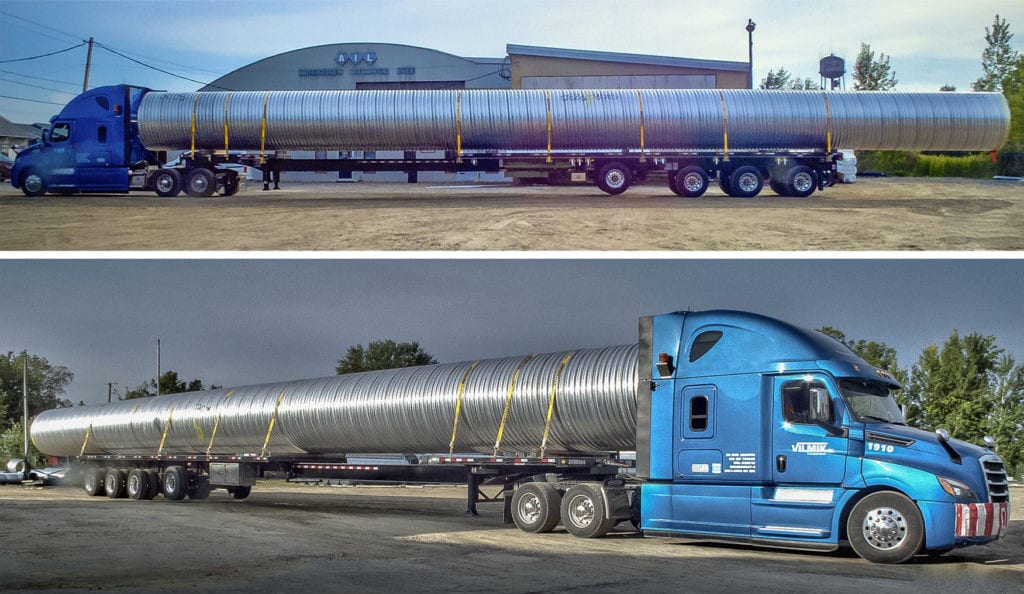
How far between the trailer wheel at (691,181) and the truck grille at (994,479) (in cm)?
1686

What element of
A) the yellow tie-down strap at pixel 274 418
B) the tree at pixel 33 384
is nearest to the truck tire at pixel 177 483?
the yellow tie-down strap at pixel 274 418

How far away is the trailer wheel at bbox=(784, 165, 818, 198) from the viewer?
3033 cm

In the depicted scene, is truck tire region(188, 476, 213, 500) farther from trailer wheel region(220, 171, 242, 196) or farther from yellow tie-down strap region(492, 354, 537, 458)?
yellow tie-down strap region(492, 354, 537, 458)

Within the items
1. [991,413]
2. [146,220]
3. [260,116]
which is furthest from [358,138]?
[991,413]

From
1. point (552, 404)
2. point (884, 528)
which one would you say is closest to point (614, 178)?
point (552, 404)

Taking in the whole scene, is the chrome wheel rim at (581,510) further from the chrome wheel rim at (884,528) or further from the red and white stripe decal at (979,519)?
the red and white stripe decal at (979,519)

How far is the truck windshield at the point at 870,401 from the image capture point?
14.0 m

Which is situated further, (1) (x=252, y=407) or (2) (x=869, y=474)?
(1) (x=252, y=407)

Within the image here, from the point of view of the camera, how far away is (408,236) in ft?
78.9

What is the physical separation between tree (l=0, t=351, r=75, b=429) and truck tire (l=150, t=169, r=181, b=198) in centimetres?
5593

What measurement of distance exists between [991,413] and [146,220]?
Result: 4208cm

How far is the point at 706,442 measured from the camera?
49.3 ft

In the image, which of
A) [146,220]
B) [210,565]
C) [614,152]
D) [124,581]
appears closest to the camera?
[124,581]

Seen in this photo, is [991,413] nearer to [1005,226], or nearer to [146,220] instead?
[1005,226]
